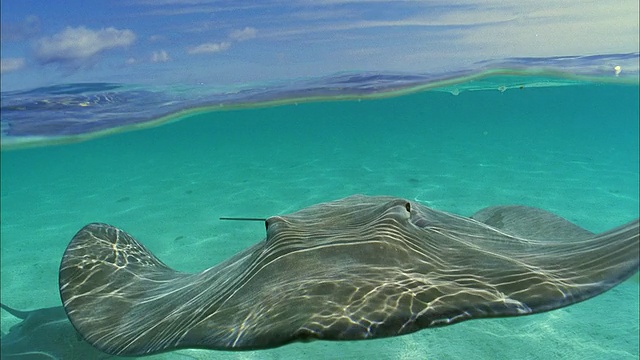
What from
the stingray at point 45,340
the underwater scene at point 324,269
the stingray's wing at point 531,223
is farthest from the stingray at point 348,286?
the stingray at point 45,340

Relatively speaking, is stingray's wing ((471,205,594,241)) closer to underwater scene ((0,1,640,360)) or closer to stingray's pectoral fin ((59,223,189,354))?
underwater scene ((0,1,640,360))

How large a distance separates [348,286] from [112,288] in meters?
2.34

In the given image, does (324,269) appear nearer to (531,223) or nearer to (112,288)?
(112,288)

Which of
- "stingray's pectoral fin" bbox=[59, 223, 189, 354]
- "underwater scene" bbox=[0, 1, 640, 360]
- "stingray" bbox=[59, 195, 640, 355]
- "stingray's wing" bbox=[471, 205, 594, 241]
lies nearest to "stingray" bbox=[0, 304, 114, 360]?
"underwater scene" bbox=[0, 1, 640, 360]

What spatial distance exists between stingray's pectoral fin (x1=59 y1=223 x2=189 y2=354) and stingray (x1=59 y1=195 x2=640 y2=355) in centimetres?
1

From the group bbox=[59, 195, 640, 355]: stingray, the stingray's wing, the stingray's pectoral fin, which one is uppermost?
bbox=[59, 195, 640, 355]: stingray

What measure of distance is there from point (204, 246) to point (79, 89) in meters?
10.9

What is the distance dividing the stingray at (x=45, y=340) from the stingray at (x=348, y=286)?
62.3 inches

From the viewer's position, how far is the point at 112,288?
3.46 meters

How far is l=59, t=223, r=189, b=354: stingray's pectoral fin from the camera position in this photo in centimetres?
259

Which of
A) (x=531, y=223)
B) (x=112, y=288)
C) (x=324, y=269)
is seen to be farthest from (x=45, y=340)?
(x=531, y=223)

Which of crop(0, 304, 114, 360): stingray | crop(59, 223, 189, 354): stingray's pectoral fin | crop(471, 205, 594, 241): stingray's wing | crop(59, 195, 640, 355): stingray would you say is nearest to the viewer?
crop(59, 195, 640, 355): stingray

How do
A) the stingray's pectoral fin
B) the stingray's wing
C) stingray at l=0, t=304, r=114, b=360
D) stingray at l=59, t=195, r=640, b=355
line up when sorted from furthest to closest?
1. stingray at l=0, t=304, r=114, b=360
2. the stingray's wing
3. the stingray's pectoral fin
4. stingray at l=59, t=195, r=640, b=355

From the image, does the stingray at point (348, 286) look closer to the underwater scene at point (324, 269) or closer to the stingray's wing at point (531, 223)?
the underwater scene at point (324, 269)
